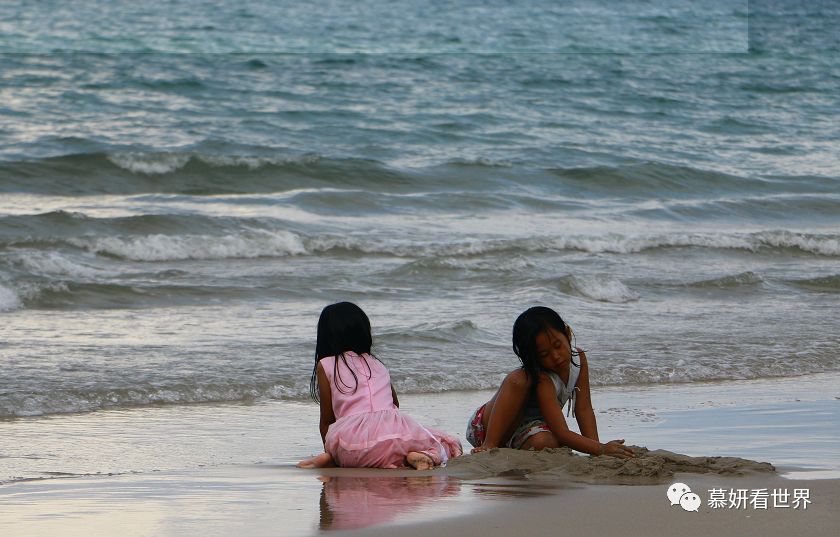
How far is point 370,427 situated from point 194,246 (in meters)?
7.55

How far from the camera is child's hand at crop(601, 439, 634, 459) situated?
457 centimetres

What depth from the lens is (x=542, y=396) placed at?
4828mm

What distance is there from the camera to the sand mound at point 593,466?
4.29 metres

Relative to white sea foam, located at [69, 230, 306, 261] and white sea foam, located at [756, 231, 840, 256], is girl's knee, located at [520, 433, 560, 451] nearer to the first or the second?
white sea foam, located at [69, 230, 306, 261]

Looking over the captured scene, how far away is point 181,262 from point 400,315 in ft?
10.8

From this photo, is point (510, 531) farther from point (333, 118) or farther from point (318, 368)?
point (333, 118)

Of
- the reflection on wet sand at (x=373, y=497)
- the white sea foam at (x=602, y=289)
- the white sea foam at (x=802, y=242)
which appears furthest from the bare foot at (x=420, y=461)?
the white sea foam at (x=802, y=242)

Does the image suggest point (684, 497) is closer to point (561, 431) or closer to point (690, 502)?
point (690, 502)

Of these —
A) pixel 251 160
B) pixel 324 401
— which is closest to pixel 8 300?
pixel 324 401

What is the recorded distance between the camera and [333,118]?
2056 cm

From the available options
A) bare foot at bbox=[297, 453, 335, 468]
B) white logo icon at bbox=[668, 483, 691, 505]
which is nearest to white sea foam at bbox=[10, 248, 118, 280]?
bare foot at bbox=[297, 453, 335, 468]

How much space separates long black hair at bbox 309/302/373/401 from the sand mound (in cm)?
66

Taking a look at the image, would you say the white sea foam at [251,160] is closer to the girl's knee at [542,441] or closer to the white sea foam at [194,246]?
the white sea foam at [194,246]

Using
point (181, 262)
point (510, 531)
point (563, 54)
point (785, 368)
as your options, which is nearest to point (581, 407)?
point (510, 531)
